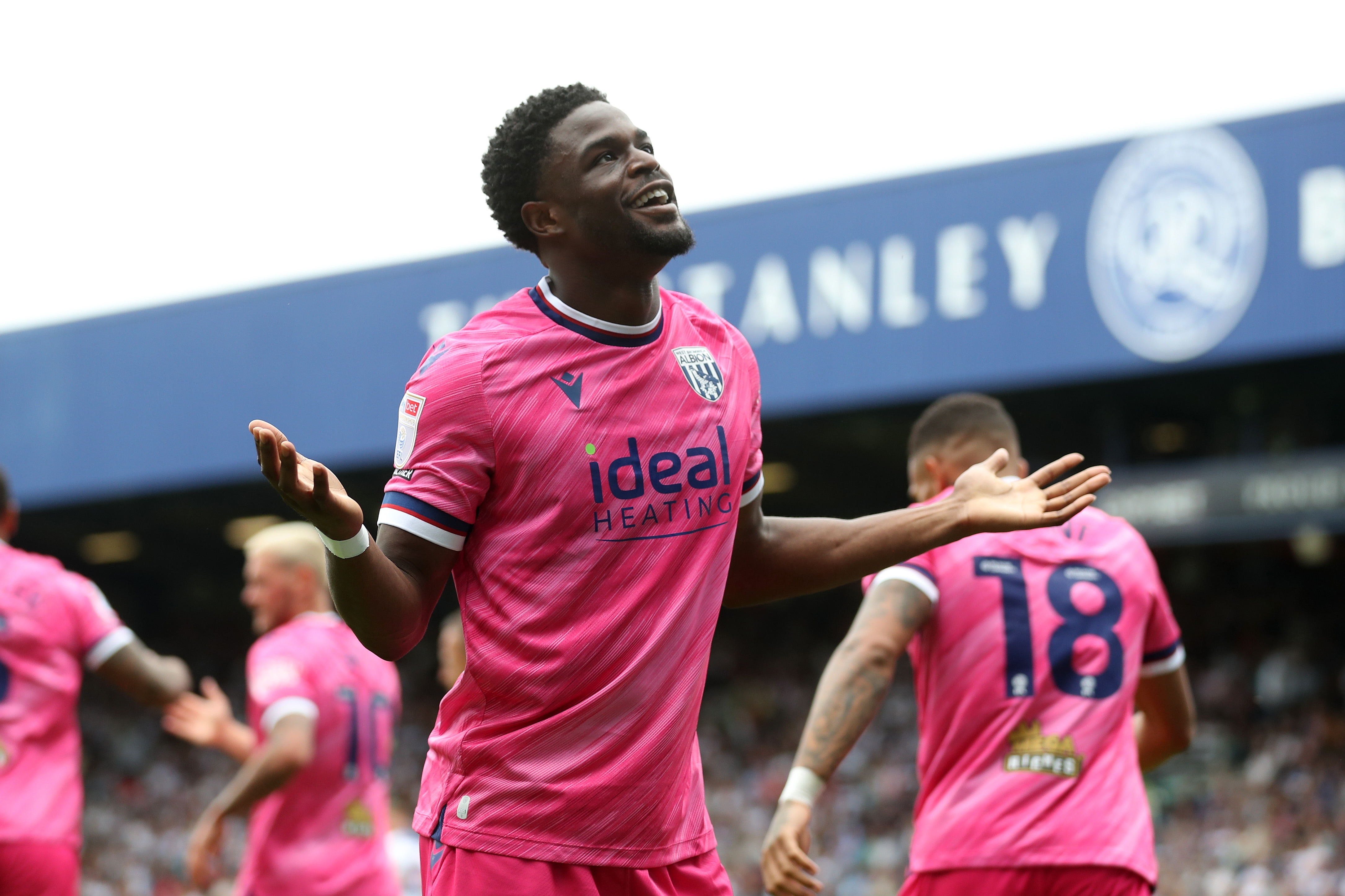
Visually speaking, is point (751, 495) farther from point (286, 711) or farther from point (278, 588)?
point (278, 588)

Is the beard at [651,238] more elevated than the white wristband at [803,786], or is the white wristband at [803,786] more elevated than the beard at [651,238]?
the beard at [651,238]

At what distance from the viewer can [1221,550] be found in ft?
63.4

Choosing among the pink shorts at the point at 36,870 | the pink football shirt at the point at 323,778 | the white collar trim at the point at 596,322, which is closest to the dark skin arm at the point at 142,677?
the pink football shirt at the point at 323,778

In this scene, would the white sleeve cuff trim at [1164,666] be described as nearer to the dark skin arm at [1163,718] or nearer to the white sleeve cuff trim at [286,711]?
the dark skin arm at [1163,718]

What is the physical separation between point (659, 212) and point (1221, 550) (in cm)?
1808

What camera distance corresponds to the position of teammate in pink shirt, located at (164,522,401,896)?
18.7 feet

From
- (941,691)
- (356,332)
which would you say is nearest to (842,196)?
(356,332)

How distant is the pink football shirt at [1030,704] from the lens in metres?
4.04

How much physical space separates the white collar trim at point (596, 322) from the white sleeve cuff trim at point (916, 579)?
152 centimetres

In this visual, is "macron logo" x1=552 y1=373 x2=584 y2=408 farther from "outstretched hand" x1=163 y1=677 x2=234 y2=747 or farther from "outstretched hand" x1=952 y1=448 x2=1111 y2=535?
"outstretched hand" x1=163 y1=677 x2=234 y2=747

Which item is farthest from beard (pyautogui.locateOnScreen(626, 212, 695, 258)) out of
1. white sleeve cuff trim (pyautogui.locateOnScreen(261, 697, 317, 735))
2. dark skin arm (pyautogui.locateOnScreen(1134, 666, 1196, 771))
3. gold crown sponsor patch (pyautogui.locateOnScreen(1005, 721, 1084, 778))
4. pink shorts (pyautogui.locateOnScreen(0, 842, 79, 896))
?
pink shorts (pyautogui.locateOnScreen(0, 842, 79, 896))

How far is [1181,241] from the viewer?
1366 centimetres

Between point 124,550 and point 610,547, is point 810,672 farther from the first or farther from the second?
point 610,547

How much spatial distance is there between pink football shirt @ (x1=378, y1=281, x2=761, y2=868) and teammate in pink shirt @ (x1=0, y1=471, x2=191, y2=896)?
10.3 feet
